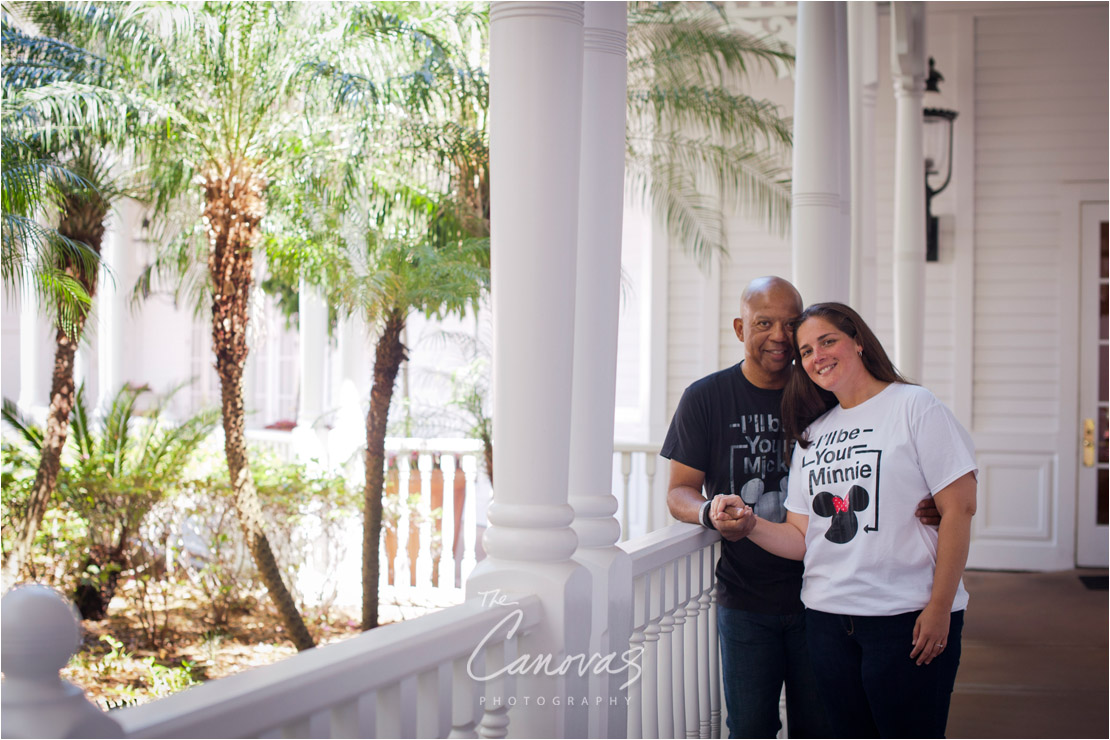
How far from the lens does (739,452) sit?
106 inches

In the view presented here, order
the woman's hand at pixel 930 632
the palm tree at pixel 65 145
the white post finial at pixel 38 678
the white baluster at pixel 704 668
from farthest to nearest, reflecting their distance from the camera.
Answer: the palm tree at pixel 65 145 < the white baluster at pixel 704 668 < the woman's hand at pixel 930 632 < the white post finial at pixel 38 678

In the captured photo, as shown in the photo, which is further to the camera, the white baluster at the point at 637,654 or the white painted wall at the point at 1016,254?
the white painted wall at the point at 1016,254

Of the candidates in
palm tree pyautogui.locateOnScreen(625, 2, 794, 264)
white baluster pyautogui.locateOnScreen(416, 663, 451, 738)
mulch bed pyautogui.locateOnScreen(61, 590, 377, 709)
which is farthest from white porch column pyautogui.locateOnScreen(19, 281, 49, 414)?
white baluster pyautogui.locateOnScreen(416, 663, 451, 738)

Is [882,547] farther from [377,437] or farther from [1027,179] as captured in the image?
[1027,179]

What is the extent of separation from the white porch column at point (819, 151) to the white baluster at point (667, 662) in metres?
1.55

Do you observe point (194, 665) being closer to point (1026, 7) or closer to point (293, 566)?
point (293, 566)

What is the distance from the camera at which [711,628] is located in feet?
9.68

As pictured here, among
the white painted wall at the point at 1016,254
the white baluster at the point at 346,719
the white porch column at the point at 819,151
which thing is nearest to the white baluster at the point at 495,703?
the white baluster at the point at 346,719

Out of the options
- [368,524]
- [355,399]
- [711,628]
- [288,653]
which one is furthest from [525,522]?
[355,399]

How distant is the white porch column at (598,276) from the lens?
7.62ft

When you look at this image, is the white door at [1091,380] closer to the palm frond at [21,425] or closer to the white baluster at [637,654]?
the white baluster at [637,654]

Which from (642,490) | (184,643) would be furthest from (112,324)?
(642,490)

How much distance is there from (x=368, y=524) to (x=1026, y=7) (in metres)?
→ 6.36

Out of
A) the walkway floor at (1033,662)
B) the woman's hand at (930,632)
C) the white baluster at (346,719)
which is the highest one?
the white baluster at (346,719)
